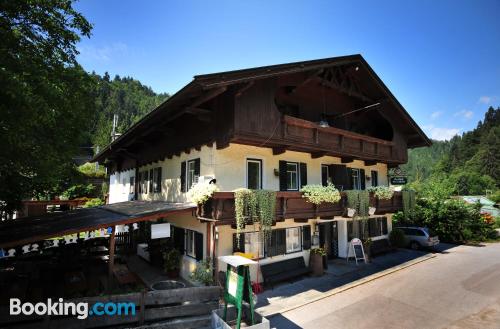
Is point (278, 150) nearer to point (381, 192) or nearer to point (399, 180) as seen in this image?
point (381, 192)

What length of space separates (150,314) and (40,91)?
283 inches

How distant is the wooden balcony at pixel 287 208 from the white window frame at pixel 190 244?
2.59 metres

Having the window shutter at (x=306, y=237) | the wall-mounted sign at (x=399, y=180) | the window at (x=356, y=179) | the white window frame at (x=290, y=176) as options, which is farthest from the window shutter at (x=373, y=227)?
the white window frame at (x=290, y=176)

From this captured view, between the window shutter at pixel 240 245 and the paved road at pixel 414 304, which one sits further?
the window shutter at pixel 240 245

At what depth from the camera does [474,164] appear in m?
89.9

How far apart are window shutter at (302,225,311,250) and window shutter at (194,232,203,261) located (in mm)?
5752

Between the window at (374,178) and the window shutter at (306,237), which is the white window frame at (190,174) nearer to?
the window shutter at (306,237)

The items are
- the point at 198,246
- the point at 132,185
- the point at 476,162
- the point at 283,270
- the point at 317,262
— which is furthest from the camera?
the point at 476,162

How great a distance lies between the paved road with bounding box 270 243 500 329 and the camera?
9469 millimetres

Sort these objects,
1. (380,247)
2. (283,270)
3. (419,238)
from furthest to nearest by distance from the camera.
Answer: (419,238), (380,247), (283,270)

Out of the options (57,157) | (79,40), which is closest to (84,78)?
(79,40)

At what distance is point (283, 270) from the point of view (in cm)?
1366

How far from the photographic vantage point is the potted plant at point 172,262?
1385cm

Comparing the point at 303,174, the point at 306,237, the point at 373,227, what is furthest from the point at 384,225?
the point at 303,174
